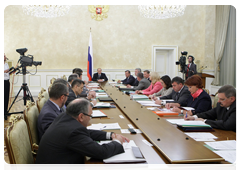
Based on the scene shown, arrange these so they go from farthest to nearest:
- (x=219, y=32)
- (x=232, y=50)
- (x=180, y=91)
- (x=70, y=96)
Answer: (x=219, y=32) < (x=232, y=50) < (x=180, y=91) < (x=70, y=96)

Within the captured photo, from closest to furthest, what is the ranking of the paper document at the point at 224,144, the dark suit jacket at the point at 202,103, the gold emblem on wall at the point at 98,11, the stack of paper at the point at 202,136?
the paper document at the point at 224,144 < the stack of paper at the point at 202,136 < the dark suit jacket at the point at 202,103 < the gold emblem on wall at the point at 98,11

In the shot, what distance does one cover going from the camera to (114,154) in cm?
163

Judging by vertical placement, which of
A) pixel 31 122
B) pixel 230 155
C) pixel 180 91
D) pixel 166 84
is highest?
pixel 166 84

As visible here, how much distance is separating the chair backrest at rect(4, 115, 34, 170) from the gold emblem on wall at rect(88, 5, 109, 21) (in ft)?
28.5

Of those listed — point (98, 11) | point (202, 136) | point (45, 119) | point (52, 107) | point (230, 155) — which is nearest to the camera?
point (230, 155)

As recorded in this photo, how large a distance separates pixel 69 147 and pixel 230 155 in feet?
3.88

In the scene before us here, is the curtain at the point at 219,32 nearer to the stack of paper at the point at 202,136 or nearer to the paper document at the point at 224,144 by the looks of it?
the stack of paper at the point at 202,136

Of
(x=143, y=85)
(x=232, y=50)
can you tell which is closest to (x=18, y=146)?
(x=143, y=85)

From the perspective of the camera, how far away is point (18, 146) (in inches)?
63.4

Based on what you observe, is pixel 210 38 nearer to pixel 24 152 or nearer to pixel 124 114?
pixel 124 114

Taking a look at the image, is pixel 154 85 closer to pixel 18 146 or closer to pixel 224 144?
pixel 224 144

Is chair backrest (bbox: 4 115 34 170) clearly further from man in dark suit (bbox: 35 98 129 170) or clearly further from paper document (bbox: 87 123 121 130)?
paper document (bbox: 87 123 121 130)

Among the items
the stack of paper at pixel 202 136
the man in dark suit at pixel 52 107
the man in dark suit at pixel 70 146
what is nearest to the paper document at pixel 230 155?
the stack of paper at pixel 202 136

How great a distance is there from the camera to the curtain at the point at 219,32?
8891 millimetres
